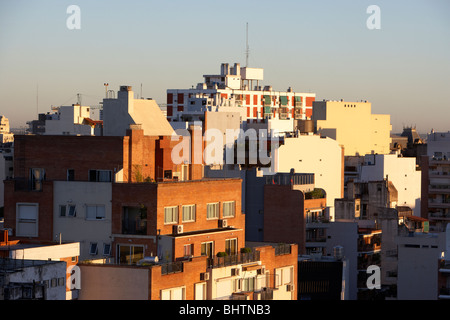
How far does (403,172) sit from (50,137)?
60697 mm

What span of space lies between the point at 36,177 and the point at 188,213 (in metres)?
5.65

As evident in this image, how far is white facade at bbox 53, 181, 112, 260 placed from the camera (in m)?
41.1

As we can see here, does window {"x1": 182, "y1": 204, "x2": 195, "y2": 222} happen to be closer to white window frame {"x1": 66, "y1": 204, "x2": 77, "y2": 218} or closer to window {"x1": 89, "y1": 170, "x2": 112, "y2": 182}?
window {"x1": 89, "y1": 170, "x2": 112, "y2": 182}

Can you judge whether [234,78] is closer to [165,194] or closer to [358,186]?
[358,186]

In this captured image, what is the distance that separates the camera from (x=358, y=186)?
8481cm

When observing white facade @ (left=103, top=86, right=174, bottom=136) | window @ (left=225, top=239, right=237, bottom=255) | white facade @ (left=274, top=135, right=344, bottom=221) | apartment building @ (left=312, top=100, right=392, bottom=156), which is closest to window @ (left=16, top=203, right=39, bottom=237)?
white facade @ (left=103, top=86, right=174, bottom=136)

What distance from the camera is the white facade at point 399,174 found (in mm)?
98625

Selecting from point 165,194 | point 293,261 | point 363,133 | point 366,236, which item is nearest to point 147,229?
point 165,194

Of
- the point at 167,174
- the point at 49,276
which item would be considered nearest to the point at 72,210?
the point at 167,174

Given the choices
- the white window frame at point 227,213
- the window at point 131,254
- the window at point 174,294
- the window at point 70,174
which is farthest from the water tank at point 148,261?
the white window frame at point 227,213

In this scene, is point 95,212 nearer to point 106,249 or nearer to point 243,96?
point 106,249

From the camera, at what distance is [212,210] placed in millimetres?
44125

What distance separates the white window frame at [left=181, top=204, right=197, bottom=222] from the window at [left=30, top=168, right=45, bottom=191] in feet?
16.8
